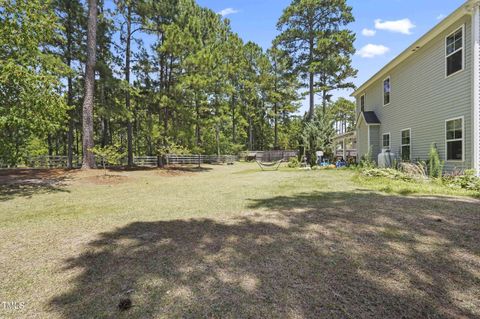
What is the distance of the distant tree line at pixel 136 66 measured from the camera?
7.27m

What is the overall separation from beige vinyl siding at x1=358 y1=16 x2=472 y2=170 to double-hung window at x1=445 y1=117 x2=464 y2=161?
0.57 feet

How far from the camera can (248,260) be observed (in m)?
2.68

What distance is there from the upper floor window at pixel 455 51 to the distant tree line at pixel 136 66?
7.87m

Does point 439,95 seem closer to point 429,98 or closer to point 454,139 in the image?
point 429,98

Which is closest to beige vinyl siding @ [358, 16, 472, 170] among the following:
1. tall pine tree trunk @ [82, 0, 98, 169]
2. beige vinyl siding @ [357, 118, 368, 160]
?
beige vinyl siding @ [357, 118, 368, 160]

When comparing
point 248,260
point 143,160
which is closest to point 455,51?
point 248,260

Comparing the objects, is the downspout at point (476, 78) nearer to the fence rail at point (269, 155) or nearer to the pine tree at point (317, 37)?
the pine tree at point (317, 37)

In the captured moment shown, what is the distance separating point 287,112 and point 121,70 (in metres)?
24.1

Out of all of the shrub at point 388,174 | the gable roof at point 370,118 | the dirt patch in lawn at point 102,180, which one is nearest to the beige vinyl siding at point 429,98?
the gable roof at point 370,118

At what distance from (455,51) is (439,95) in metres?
1.46

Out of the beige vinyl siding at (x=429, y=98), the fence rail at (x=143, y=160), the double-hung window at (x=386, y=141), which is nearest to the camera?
the beige vinyl siding at (x=429, y=98)

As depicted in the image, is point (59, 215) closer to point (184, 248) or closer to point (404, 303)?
point (184, 248)

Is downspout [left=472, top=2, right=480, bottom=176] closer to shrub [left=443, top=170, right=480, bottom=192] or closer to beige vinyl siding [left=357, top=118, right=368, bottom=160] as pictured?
shrub [left=443, top=170, right=480, bottom=192]

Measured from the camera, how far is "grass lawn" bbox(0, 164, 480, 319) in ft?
6.31
